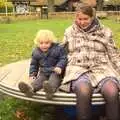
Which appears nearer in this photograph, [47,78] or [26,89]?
[26,89]

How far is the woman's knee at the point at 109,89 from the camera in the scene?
16.6ft

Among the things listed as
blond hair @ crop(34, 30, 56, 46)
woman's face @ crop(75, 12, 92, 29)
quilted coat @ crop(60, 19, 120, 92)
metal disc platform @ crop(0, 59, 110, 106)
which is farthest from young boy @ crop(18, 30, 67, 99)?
woman's face @ crop(75, 12, 92, 29)

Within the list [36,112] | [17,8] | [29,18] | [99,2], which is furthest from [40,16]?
[36,112]

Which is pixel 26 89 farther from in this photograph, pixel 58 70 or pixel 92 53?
pixel 92 53

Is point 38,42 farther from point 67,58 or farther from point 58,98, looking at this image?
point 58,98

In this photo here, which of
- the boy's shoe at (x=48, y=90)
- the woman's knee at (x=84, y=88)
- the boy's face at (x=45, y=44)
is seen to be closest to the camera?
the boy's shoe at (x=48, y=90)

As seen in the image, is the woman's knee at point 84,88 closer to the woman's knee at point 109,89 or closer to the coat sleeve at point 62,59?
the woman's knee at point 109,89

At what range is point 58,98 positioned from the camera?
5.23 meters

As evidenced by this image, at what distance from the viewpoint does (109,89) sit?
5.12m

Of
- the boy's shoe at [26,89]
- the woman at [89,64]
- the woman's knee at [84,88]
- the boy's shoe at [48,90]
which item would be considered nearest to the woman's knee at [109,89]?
the woman at [89,64]

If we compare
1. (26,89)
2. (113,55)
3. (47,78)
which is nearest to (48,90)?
(26,89)

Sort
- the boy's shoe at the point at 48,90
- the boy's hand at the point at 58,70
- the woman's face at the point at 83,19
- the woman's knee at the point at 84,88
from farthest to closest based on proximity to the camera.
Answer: the boy's hand at the point at 58,70 → the woman's face at the point at 83,19 → the woman's knee at the point at 84,88 → the boy's shoe at the point at 48,90

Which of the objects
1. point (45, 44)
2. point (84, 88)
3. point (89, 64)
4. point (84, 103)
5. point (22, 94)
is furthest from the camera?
point (45, 44)

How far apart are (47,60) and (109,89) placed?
1.11 metres
